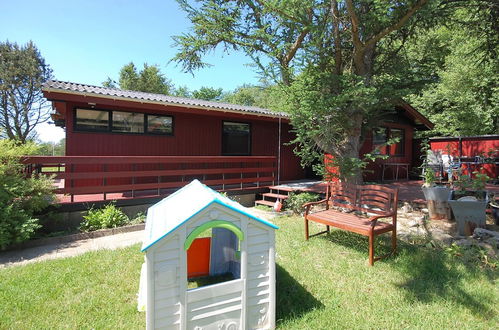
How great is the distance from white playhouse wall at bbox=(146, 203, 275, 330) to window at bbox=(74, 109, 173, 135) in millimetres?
5701

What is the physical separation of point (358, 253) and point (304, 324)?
1893 millimetres

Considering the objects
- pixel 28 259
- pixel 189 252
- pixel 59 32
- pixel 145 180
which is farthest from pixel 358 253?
pixel 59 32

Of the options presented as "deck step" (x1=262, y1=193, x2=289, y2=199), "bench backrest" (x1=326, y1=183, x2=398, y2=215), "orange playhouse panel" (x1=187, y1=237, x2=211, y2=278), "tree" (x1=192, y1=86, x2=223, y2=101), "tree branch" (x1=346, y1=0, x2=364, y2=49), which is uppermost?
"tree" (x1=192, y1=86, x2=223, y2=101)

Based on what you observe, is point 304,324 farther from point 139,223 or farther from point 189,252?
point 139,223

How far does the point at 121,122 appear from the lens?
6.96 metres

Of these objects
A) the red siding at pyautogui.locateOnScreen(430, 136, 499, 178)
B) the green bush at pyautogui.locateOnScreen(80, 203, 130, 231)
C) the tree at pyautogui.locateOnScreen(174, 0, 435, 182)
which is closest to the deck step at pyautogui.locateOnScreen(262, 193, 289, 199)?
the tree at pyautogui.locateOnScreen(174, 0, 435, 182)

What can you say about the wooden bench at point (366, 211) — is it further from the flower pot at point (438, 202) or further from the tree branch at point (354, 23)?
the tree branch at point (354, 23)

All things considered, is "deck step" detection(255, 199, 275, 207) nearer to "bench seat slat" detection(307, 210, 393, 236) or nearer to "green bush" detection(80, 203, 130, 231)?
"bench seat slat" detection(307, 210, 393, 236)

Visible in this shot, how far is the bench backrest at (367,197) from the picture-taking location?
12.9ft

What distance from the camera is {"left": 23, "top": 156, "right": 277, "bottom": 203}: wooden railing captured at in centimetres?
507

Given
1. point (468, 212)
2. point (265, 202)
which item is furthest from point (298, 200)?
point (468, 212)

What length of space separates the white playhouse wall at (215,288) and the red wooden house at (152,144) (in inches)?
157

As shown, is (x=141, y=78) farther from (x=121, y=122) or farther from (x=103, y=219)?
(x=103, y=219)

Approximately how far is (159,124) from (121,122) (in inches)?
38.1
